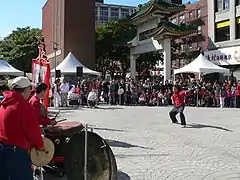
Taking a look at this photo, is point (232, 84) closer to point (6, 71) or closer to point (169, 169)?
point (6, 71)

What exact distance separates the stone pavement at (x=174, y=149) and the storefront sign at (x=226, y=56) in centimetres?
2163

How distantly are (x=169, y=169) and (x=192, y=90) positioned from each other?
18057mm

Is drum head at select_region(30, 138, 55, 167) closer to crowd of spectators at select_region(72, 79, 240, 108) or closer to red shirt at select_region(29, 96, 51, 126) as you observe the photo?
red shirt at select_region(29, 96, 51, 126)

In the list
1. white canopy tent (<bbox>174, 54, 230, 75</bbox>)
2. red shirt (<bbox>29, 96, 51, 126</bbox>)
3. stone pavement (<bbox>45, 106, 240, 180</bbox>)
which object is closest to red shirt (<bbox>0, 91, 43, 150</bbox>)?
red shirt (<bbox>29, 96, 51, 126</bbox>)

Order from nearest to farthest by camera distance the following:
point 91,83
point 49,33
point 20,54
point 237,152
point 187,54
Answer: point 237,152
point 91,83
point 49,33
point 20,54
point 187,54

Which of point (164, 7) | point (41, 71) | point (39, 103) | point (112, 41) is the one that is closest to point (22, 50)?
point (112, 41)

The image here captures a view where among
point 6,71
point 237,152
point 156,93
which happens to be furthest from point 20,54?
point 237,152

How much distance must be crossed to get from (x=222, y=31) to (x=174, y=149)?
105ft

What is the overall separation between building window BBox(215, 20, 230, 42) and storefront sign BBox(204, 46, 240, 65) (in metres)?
1.64

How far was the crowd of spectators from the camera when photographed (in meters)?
23.9

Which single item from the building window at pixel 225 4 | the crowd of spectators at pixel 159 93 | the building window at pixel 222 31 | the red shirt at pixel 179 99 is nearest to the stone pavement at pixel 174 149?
the red shirt at pixel 179 99

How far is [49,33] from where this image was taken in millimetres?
51562

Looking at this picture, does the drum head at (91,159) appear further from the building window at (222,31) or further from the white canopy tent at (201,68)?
the building window at (222,31)

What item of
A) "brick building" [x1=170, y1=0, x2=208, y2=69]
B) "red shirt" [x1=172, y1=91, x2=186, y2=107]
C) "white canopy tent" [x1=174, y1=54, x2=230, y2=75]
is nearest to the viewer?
"red shirt" [x1=172, y1=91, x2=186, y2=107]
